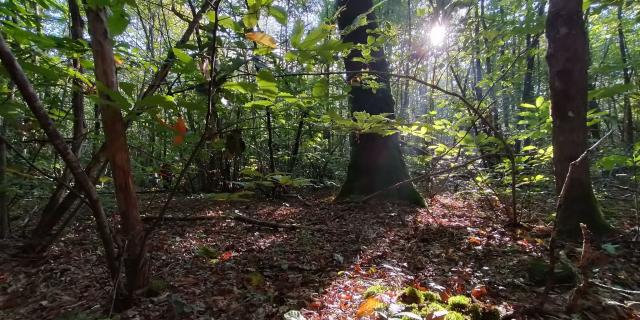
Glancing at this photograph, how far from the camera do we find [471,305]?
2.37 meters

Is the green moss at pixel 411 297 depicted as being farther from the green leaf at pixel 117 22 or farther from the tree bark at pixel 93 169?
the green leaf at pixel 117 22

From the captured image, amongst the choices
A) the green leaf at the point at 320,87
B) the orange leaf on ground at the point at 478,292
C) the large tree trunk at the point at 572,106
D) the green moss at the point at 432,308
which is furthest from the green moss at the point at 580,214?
the green leaf at the point at 320,87

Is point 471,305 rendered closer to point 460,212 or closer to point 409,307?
point 409,307

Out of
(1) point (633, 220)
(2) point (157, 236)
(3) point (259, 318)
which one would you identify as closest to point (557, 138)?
(1) point (633, 220)

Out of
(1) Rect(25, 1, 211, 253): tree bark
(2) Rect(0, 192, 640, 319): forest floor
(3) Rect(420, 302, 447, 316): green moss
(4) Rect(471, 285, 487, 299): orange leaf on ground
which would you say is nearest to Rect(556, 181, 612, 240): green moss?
(2) Rect(0, 192, 640, 319): forest floor

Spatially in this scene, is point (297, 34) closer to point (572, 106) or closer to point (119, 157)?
point (119, 157)

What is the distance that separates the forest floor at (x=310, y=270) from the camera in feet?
8.43

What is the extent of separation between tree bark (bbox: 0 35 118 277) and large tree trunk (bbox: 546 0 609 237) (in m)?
4.33

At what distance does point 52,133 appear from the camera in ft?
6.27

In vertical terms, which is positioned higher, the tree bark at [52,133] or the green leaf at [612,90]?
the green leaf at [612,90]

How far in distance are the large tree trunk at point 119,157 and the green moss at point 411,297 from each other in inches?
73.1

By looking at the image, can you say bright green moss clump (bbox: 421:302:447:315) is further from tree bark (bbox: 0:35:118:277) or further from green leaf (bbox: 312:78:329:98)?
tree bark (bbox: 0:35:118:277)

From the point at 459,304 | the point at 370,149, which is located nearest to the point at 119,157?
the point at 459,304

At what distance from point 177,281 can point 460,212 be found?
482cm
